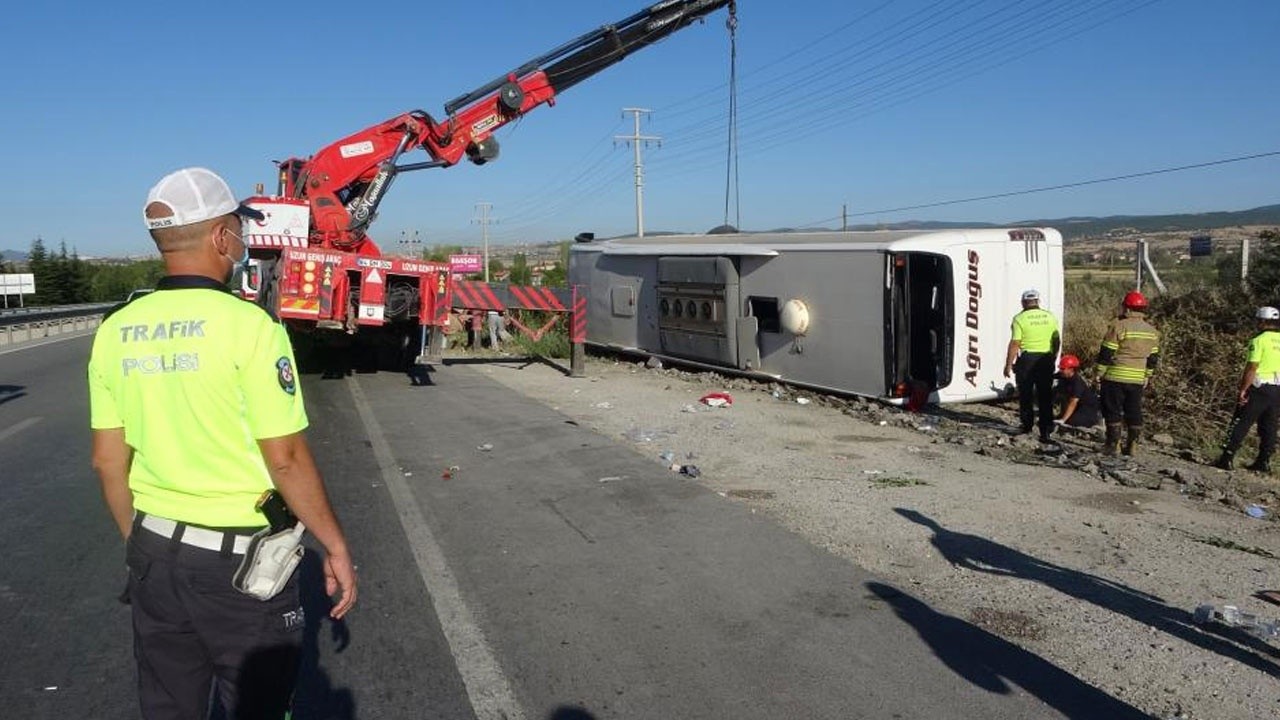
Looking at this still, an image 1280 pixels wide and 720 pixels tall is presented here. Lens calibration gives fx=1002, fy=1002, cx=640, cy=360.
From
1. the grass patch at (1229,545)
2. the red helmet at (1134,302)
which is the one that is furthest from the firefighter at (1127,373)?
the grass patch at (1229,545)

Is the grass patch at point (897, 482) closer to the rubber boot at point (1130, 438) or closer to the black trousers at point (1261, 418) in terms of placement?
the rubber boot at point (1130, 438)

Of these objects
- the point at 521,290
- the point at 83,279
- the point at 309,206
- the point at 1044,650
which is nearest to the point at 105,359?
the point at 1044,650

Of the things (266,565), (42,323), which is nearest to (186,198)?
(266,565)

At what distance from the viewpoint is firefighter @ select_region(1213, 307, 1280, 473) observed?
32.3 feet

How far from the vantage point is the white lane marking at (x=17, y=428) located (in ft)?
36.1

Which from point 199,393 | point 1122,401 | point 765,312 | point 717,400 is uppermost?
point 199,393

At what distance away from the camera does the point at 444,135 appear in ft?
55.9

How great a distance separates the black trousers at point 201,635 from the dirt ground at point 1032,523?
3.51m

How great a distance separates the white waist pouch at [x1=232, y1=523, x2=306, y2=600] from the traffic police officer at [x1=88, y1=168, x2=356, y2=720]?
0.03 meters

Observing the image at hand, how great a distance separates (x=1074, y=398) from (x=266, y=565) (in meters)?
11.1

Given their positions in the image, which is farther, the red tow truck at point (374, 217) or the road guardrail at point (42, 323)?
the road guardrail at point (42, 323)

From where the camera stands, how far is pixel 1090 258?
94.1 ft

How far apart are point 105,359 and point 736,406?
1115 centimetres

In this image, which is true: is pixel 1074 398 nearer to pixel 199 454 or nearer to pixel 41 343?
pixel 199 454
